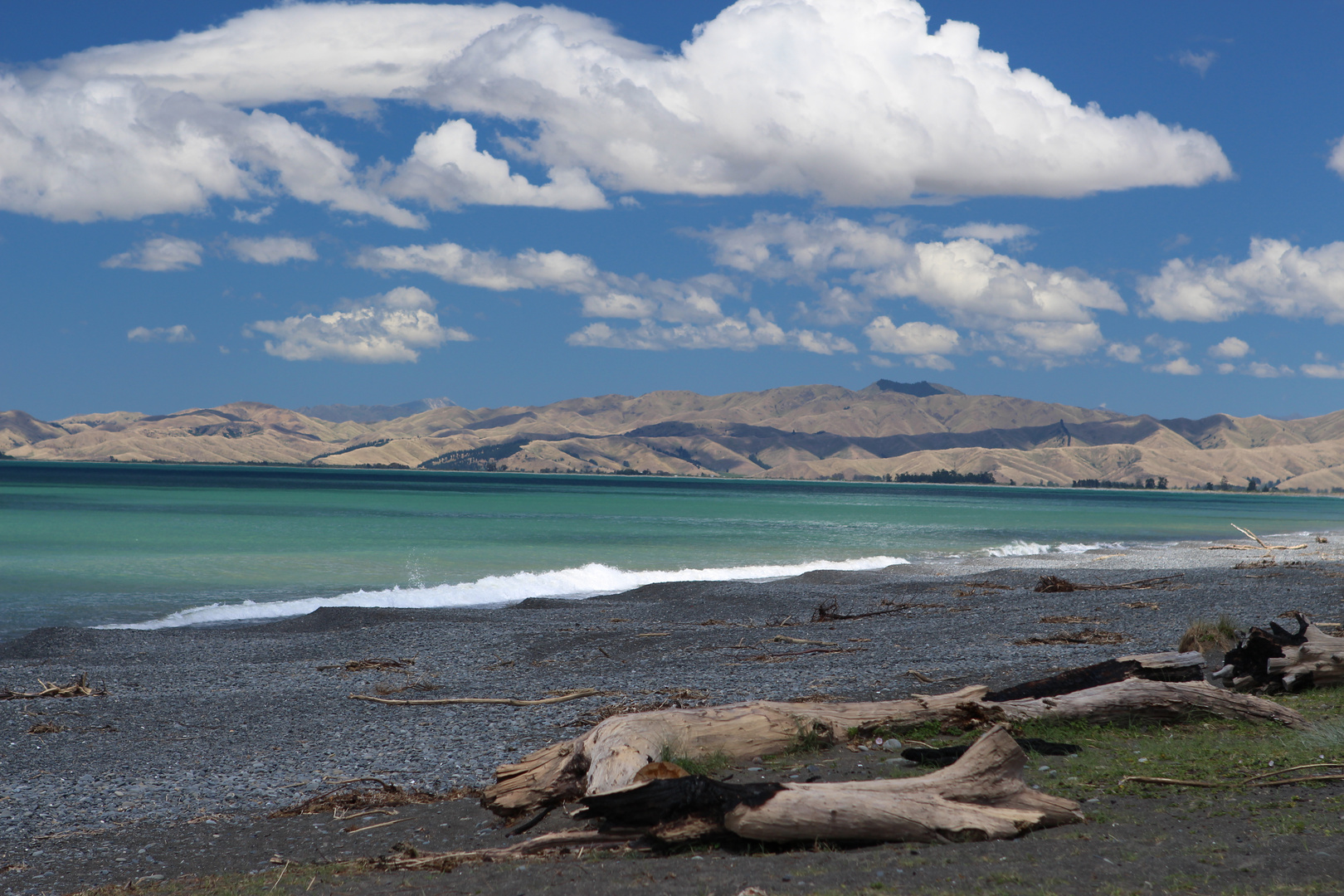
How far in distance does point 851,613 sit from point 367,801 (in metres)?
15.5

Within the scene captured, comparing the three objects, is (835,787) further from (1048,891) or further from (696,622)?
(696,622)

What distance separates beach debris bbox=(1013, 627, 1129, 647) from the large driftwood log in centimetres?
972

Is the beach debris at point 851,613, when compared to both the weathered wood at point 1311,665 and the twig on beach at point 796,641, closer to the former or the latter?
the twig on beach at point 796,641

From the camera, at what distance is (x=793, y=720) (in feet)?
26.9

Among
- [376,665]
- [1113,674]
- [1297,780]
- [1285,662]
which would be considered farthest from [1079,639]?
[376,665]

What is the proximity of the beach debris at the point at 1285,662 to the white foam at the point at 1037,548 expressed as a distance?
107 feet

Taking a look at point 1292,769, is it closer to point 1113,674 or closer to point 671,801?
point 1113,674

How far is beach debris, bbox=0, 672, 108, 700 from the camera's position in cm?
1268

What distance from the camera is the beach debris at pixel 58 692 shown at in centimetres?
1268

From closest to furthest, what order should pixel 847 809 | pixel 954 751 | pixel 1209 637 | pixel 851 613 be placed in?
1. pixel 847 809
2. pixel 954 751
3. pixel 1209 637
4. pixel 851 613

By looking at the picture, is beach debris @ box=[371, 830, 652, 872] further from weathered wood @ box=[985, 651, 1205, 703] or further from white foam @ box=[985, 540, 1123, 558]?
white foam @ box=[985, 540, 1123, 558]

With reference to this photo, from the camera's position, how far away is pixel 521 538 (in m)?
50.4

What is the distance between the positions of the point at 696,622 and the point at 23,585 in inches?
836

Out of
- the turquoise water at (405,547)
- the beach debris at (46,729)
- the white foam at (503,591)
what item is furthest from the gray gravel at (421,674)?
the turquoise water at (405,547)
